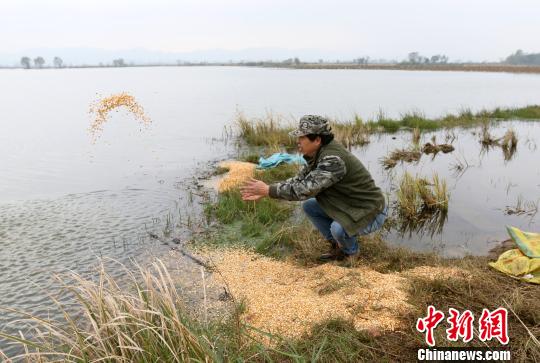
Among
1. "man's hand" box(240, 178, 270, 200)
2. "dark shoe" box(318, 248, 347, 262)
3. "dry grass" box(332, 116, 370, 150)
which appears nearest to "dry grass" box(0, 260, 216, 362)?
"man's hand" box(240, 178, 270, 200)

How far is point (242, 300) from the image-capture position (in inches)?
150

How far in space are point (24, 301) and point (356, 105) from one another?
21124mm

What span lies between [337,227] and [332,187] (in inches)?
16.5

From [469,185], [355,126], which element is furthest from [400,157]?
[355,126]

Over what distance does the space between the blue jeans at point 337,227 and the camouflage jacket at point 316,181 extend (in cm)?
53

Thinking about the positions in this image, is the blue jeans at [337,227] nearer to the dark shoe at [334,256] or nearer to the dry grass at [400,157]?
the dark shoe at [334,256]

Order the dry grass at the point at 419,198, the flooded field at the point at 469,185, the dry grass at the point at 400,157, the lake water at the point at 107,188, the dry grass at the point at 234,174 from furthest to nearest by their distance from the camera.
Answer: the dry grass at the point at 400,157 → the dry grass at the point at 234,174 → the dry grass at the point at 419,198 → the flooded field at the point at 469,185 → the lake water at the point at 107,188

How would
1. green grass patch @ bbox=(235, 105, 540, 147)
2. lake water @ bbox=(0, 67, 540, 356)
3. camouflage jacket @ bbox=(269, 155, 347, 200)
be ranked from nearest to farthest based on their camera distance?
camouflage jacket @ bbox=(269, 155, 347, 200)
lake water @ bbox=(0, 67, 540, 356)
green grass patch @ bbox=(235, 105, 540, 147)

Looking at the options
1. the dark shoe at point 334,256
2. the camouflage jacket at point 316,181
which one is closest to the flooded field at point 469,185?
the dark shoe at point 334,256

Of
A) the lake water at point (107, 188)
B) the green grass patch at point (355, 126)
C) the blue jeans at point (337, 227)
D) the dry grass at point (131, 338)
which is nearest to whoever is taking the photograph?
the dry grass at point (131, 338)

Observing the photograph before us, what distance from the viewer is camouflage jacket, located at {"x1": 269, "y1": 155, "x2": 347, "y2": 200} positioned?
392 cm

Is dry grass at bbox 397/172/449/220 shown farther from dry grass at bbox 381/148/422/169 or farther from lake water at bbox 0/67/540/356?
dry grass at bbox 381/148/422/169

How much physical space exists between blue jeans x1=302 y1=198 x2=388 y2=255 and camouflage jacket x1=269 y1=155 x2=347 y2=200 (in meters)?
0.53

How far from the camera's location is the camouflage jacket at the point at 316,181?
392 cm
